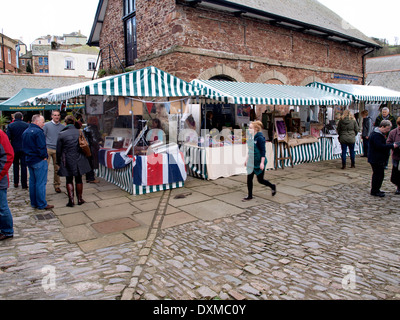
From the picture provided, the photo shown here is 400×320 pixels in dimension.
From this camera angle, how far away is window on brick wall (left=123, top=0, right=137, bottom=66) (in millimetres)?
13164

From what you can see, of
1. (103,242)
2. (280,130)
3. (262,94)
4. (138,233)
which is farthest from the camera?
(280,130)

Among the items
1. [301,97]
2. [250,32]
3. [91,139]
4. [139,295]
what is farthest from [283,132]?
[139,295]

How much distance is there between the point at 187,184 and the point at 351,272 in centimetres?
505

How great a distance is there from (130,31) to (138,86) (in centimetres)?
788

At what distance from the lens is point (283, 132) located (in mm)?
9797

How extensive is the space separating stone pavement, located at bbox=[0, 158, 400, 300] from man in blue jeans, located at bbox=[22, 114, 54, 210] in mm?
310

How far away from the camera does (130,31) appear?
13523 mm

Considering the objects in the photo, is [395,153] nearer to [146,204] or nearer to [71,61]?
[146,204]

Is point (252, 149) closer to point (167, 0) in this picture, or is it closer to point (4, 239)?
point (4, 239)

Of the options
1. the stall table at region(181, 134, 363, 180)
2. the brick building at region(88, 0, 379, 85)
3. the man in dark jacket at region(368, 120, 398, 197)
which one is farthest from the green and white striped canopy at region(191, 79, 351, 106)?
the man in dark jacket at region(368, 120, 398, 197)

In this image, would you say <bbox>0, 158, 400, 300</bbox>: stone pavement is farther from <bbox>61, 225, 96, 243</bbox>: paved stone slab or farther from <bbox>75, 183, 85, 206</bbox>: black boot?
<bbox>75, 183, 85, 206</bbox>: black boot

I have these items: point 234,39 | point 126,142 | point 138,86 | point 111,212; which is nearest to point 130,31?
point 234,39

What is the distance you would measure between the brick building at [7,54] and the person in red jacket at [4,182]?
3652 centimetres

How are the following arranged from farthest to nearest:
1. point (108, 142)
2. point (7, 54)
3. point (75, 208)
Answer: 1. point (7, 54)
2. point (108, 142)
3. point (75, 208)
